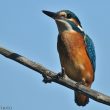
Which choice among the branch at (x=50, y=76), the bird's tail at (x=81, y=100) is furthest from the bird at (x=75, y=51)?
the branch at (x=50, y=76)

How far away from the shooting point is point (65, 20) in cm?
882

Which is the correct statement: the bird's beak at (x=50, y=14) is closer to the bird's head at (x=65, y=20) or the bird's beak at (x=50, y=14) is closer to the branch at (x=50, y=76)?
the bird's head at (x=65, y=20)

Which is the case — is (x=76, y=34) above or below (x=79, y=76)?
above

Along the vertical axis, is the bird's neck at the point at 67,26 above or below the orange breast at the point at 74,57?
above

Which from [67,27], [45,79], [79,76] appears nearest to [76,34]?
[67,27]

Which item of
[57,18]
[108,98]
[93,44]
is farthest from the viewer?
[93,44]

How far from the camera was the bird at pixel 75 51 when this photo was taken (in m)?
8.64

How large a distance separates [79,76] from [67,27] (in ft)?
3.29

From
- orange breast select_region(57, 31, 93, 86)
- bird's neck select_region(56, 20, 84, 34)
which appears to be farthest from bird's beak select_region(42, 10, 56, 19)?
orange breast select_region(57, 31, 93, 86)

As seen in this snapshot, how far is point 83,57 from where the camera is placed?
8867 mm

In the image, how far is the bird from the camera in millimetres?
8641

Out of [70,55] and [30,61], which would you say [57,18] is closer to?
[70,55]

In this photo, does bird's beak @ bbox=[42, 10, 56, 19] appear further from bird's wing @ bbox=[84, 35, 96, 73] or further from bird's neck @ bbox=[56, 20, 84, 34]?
bird's wing @ bbox=[84, 35, 96, 73]

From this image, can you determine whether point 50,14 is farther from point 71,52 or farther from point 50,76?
point 50,76
